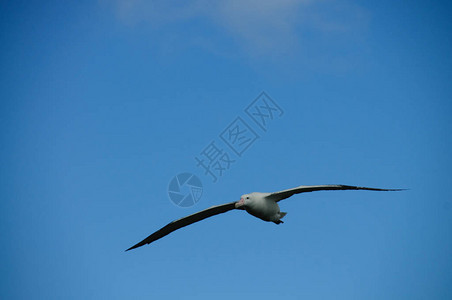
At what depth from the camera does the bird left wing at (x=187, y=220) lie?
18.0 m

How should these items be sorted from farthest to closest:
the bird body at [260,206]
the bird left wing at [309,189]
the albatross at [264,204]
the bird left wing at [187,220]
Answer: the bird left wing at [187,220], the bird body at [260,206], the albatross at [264,204], the bird left wing at [309,189]

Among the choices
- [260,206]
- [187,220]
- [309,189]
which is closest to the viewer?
[309,189]

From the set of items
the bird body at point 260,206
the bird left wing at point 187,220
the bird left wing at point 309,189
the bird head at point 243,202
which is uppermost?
the bird left wing at point 187,220

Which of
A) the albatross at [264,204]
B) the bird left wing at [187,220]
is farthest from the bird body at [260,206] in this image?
the bird left wing at [187,220]

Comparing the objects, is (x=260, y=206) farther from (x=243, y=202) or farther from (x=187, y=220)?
(x=187, y=220)

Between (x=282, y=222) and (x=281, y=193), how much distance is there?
177 cm

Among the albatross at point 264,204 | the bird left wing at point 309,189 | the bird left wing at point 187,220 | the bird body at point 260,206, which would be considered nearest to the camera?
the bird left wing at point 309,189

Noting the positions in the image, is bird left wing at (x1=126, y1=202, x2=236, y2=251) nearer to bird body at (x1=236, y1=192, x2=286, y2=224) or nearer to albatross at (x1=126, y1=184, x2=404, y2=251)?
albatross at (x1=126, y1=184, x2=404, y2=251)

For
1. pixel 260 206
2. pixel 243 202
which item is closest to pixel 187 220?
pixel 243 202

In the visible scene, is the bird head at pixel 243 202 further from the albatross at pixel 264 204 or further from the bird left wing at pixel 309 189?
the bird left wing at pixel 309 189

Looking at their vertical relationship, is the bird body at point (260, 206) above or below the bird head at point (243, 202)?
below

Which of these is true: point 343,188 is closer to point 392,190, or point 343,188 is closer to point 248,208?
point 392,190

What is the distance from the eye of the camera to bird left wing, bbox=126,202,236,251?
58.9 ft

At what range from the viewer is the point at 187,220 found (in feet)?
61.1
